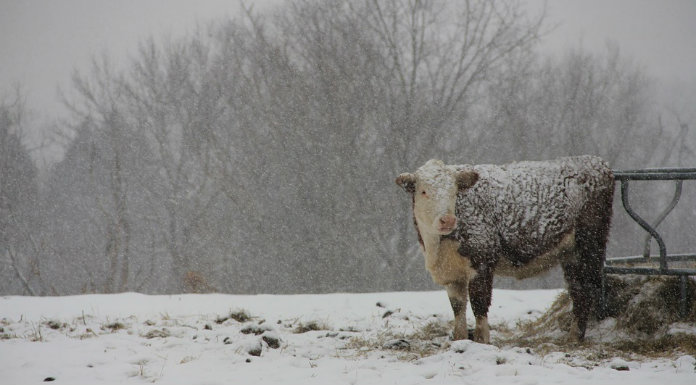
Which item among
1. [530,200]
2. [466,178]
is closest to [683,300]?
[530,200]

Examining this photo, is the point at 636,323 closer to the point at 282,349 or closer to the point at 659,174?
the point at 659,174

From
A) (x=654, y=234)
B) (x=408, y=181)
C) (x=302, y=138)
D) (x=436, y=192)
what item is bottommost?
(x=654, y=234)

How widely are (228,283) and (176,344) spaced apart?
60.7 ft

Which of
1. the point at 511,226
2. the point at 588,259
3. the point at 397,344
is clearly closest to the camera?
the point at 397,344

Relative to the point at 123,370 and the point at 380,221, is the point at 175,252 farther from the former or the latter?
the point at 123,370

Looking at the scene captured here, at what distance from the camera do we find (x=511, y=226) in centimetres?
545

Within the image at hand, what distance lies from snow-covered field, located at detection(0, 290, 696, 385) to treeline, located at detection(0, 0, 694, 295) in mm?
9562

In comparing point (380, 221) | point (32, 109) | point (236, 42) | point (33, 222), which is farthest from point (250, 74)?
point (33, 222)

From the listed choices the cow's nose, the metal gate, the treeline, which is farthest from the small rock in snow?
the treeline

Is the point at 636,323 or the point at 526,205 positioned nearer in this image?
the point at 636,323

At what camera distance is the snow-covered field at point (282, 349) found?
405 cm

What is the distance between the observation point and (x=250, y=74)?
78.1ft

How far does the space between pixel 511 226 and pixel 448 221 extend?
80 centimetres

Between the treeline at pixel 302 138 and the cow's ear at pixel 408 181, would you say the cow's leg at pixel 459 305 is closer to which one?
the cow's ear at pixel 408 181
